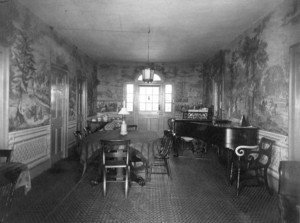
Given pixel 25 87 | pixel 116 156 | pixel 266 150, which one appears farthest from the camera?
pixel 25 87

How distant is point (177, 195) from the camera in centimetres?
388

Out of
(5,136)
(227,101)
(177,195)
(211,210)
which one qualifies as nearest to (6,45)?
(5,136)

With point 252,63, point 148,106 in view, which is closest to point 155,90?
point 148,106

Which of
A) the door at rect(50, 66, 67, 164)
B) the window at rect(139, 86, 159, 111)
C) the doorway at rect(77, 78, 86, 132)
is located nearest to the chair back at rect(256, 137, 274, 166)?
the door at rect(50, 66, 67, 164)

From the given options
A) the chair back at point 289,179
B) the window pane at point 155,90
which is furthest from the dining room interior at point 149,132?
the window pane at point 155,90

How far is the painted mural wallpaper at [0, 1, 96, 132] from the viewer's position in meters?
4.03

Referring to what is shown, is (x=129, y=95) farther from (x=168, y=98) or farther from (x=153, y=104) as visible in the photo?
(x=168, y=98)

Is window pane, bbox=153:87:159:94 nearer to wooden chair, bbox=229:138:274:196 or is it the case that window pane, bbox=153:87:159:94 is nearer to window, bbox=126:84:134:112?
window, bbox=126:84:134:112

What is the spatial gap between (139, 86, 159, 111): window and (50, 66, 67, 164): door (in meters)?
4.50

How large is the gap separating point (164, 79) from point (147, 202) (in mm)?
7412

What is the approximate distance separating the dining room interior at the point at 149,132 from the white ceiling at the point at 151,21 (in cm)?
3

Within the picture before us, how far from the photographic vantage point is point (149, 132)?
5.44 meters

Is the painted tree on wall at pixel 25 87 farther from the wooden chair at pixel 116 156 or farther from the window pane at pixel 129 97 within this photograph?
the window pane at pixel 129 97

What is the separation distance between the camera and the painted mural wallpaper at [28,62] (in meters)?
4.03
